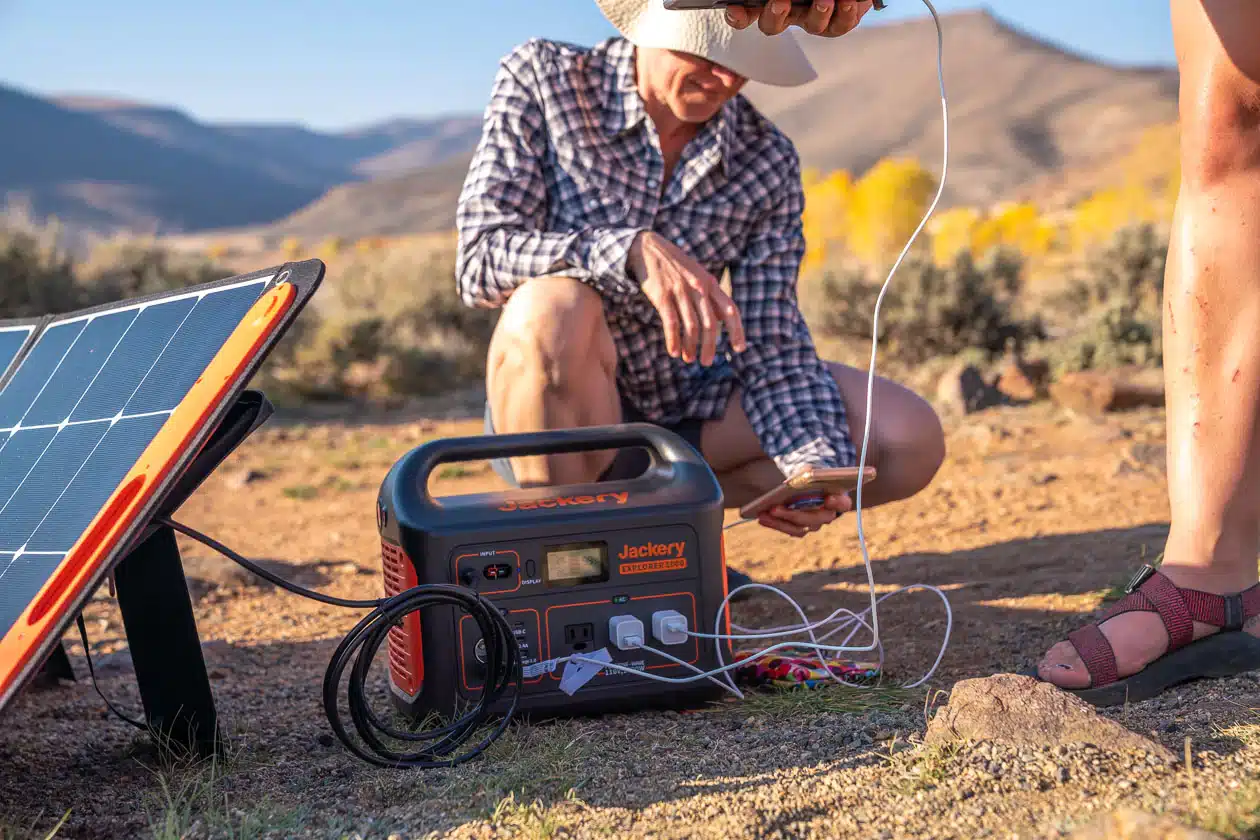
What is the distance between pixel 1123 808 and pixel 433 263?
1168 cm

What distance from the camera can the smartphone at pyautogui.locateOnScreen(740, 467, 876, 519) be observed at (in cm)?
250

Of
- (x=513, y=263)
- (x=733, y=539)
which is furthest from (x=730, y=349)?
(x=733, y=539)

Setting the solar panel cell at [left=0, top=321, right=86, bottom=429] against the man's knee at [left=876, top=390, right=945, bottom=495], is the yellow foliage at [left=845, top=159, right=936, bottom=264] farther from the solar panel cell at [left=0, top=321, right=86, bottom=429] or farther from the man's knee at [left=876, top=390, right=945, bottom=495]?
the solar panel cell at [left=0, top=321, right=86, bottom=429]

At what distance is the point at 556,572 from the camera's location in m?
2.02

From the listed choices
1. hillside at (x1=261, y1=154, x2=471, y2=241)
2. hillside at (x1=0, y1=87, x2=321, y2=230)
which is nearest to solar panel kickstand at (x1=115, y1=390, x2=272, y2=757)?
hillside at (x1=261, y1=154, x2=471, y2=241)

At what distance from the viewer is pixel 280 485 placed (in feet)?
19.0

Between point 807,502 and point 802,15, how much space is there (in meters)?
1.13

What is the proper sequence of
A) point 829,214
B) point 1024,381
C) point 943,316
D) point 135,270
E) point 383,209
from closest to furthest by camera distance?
point 1024,381 < point 943,316 < point 135,270 < point 829,214 < point 383,209

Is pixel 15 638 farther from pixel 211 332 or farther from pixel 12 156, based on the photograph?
pixel 12 156

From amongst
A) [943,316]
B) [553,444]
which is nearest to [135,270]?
[943,316]

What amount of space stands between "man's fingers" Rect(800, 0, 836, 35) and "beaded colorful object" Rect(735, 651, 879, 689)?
4.01ft

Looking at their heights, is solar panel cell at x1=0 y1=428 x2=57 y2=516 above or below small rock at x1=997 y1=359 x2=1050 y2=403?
above

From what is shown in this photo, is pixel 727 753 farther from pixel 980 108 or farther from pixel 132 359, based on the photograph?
pixel 980 108

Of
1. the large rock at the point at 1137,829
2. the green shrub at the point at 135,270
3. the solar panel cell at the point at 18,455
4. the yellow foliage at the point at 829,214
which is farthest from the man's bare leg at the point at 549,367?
the yellow foliage at the point at 829,214
